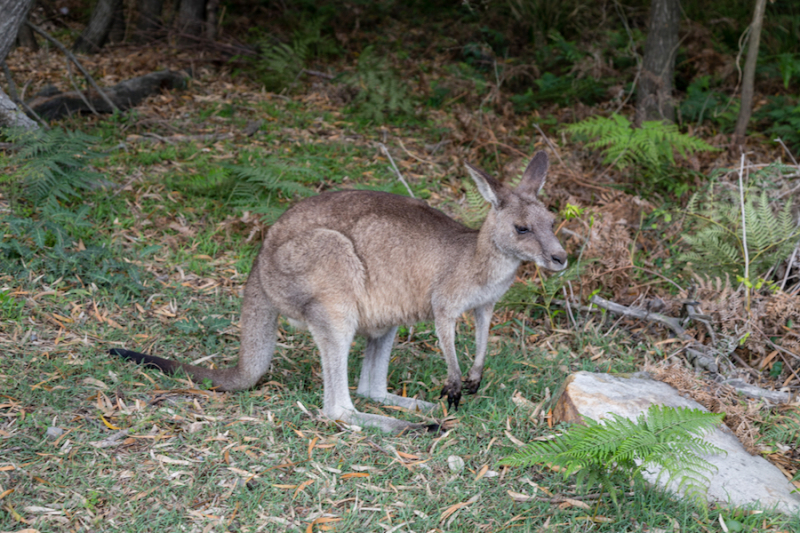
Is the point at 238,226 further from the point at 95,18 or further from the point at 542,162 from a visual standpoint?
the point at 95,18

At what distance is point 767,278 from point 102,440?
14.6 ft

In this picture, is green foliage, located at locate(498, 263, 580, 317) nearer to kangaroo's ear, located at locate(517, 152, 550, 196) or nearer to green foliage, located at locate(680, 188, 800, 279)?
green foliage, located at locate(680, 188, 800, 279)

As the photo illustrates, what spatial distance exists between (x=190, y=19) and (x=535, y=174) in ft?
23.7

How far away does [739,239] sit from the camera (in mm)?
5188

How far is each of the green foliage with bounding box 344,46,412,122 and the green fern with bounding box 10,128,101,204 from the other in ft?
10.8

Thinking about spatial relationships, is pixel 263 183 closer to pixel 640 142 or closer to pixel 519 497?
pixel 640 142

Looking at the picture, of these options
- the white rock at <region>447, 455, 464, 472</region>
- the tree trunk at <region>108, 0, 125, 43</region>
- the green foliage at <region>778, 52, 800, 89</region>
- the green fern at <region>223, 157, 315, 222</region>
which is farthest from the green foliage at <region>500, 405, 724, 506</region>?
the tree trunk at <region>108, 0, 125, 43</region>

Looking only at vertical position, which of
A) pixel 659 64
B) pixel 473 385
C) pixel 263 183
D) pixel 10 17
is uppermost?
pixel 659 64

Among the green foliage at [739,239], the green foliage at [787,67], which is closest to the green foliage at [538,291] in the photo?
the green foliage at [739,239]

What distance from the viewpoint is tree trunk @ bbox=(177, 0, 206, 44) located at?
31.5ft

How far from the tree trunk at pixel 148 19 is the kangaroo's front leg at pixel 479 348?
7.35 metres

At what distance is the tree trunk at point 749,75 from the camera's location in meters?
6.53

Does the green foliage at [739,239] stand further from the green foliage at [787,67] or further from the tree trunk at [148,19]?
the tree trunk at [148,19]

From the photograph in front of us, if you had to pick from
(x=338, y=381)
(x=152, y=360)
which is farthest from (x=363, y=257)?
(x=152, y=360)
